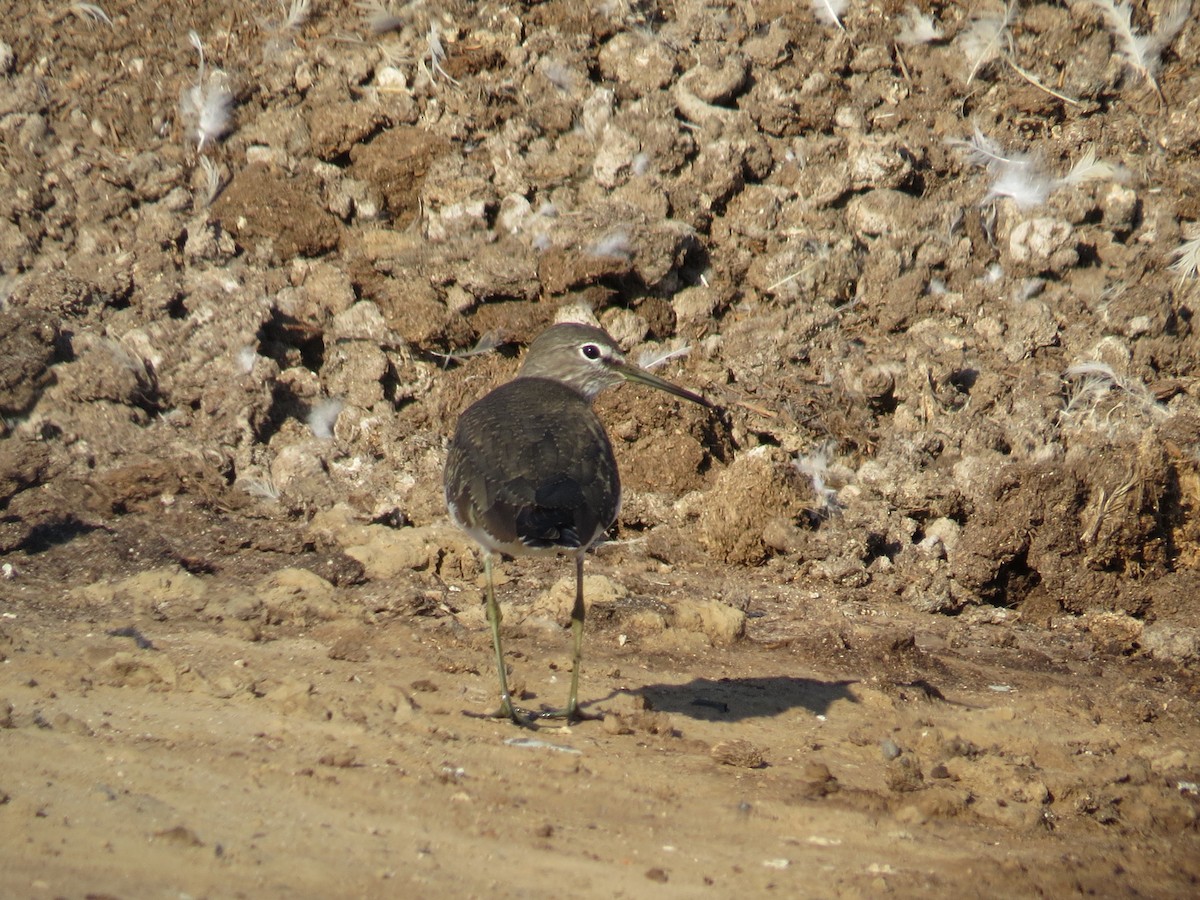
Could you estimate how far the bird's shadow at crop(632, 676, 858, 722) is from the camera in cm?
587

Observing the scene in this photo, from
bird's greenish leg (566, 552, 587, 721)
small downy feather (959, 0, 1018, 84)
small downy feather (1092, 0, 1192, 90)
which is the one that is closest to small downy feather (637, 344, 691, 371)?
bird's greenish leg (566, 552, 587, 721)

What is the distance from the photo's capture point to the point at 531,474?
5723mm

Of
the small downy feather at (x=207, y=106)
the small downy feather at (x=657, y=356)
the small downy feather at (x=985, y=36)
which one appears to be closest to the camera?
the small downy feather at (x=657, y=356)

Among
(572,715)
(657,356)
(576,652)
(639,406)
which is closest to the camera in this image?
(572,715)

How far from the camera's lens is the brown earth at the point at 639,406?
535cm

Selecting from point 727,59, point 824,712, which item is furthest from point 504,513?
point 727,59

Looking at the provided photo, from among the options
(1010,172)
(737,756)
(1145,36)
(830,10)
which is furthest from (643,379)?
(1145,36)

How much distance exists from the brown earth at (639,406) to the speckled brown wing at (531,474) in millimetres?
756

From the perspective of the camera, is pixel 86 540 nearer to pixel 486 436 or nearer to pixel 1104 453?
pixel 486 436

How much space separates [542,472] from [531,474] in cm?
5

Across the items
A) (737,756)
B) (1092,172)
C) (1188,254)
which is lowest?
(737,756)

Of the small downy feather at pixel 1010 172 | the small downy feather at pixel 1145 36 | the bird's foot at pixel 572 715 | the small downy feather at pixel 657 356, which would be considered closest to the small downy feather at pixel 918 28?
the small downy feather at pixel 1010 172

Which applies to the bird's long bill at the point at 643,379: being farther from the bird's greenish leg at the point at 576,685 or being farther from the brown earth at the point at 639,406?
the bird's greenish leg at the point at 576,685

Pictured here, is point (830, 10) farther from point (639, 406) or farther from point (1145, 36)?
point (639, 406)
